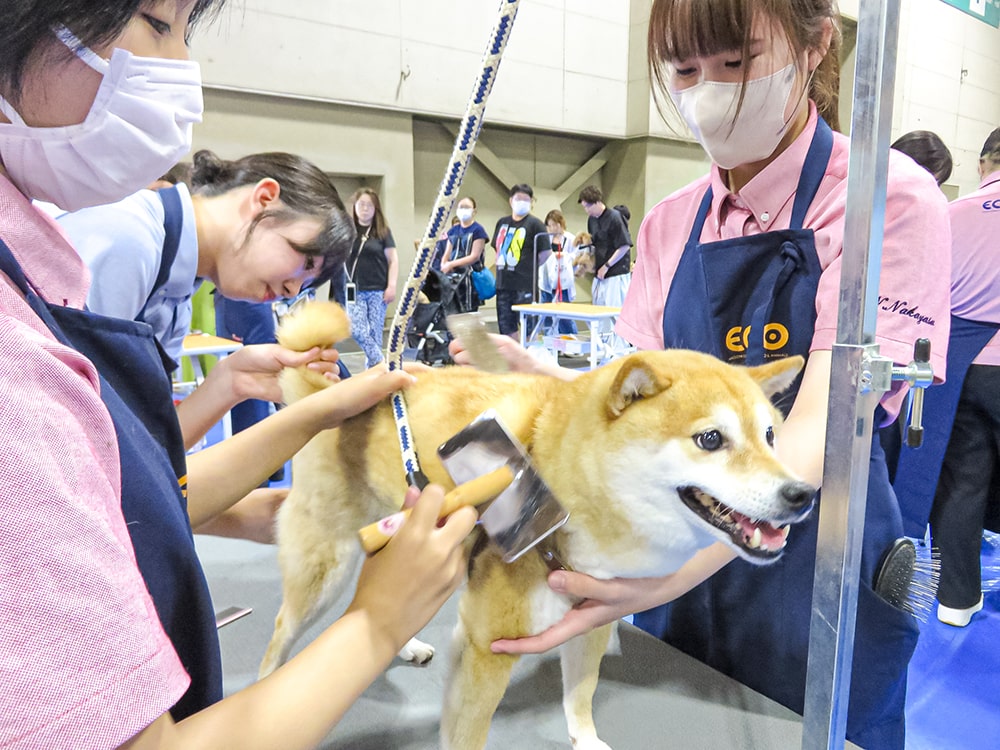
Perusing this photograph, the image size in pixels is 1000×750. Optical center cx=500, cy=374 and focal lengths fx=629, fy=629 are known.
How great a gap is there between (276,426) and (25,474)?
0.75 meters

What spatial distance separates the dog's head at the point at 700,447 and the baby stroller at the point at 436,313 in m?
4.63

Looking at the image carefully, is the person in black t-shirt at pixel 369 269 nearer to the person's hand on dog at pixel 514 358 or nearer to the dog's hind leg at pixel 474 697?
the person's hand on dog at pixel 514 358

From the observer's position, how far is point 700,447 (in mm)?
896

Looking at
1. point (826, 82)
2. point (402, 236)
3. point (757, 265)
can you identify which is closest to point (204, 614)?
point (757, 265)

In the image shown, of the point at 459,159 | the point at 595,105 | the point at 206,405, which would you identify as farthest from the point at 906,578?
the point at 595,105

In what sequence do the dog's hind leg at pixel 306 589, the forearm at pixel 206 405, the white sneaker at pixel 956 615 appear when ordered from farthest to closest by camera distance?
the white sneaker at pixel 956 615
the forearm at pixel 206 405
the dog's hind leg at pixel 306 589

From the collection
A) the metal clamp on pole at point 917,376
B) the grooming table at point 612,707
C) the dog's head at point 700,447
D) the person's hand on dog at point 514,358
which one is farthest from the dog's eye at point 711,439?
the grooming table at point 612,707

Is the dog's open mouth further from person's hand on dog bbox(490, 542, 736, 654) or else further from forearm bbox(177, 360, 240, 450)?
forearm bbox(177, 360, 240, 450)

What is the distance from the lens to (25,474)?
1.09 ft

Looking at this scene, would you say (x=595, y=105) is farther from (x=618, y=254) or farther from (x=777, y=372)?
(x=777, y=372)

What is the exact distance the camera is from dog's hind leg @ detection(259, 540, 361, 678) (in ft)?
4.30

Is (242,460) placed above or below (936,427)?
above

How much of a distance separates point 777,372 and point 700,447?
172 mm

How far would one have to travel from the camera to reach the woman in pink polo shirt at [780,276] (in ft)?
2.98
